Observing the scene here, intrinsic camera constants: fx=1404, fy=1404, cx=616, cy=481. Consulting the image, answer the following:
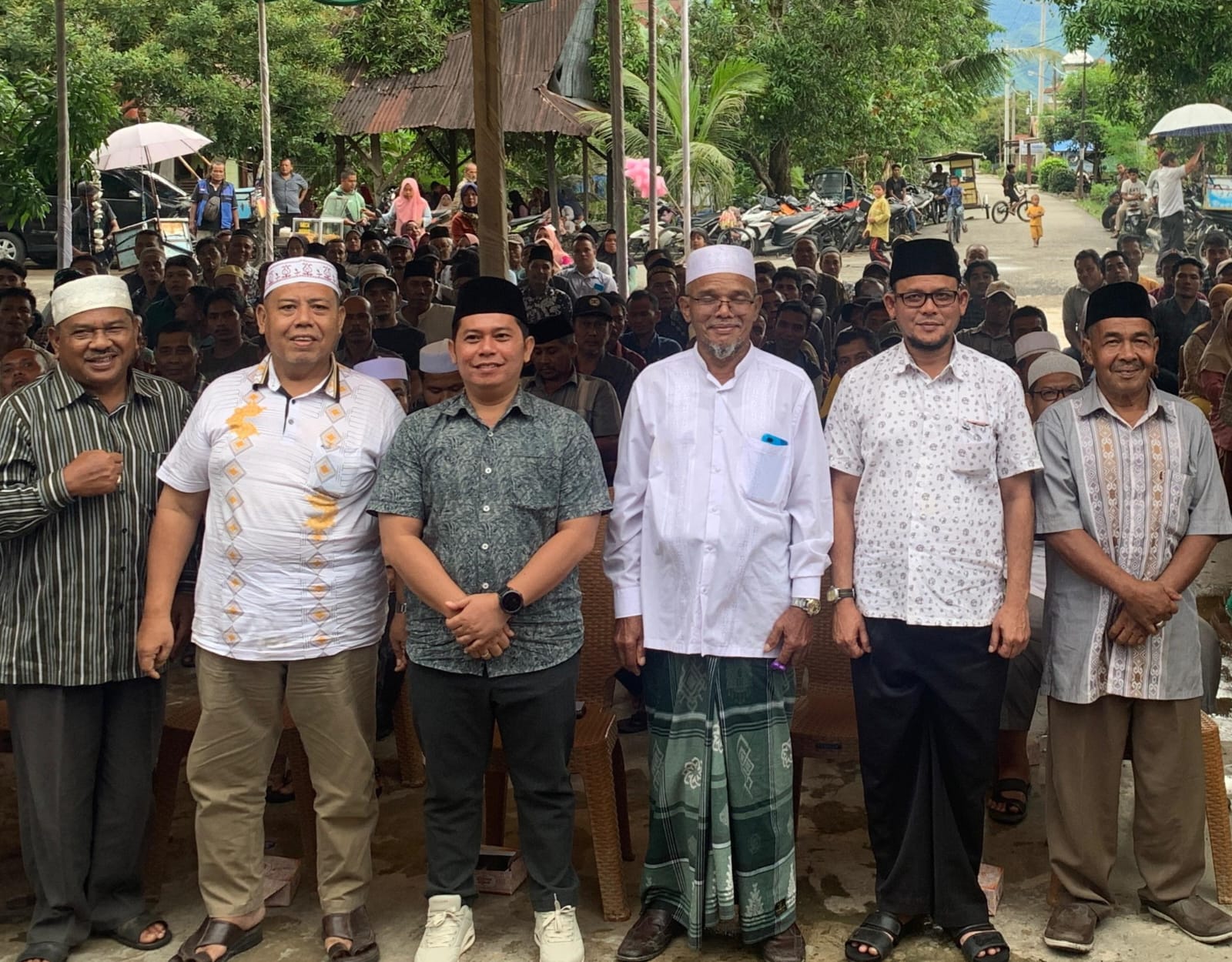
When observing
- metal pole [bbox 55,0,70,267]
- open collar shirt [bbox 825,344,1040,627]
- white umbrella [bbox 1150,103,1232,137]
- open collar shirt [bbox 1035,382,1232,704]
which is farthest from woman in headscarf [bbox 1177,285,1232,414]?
white umbrella [bbox 1150,103,1232,137]

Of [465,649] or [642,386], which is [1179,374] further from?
[465,649]

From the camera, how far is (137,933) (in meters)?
3.69

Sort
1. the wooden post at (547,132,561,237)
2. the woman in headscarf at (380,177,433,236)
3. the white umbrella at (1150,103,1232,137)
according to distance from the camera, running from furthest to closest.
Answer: the wooden post at (547,132,561,237), the white umbrella at (1150,103,1232,137), the woman in headscarf at (380,177,433,236)

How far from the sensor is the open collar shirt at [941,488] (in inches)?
137

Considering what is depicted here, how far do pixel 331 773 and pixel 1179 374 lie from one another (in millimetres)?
6186

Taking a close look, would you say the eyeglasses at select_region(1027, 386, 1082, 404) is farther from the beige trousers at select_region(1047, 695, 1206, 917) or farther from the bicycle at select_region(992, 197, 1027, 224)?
the bicycle at select_region(992, 197, 1027, 224)

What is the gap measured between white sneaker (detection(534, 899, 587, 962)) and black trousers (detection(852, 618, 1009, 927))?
80cm

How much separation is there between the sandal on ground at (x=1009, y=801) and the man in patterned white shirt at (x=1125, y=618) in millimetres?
662

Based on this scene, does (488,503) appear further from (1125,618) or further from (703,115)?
(703,115)

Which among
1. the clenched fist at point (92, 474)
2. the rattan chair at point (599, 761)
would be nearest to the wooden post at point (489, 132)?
the rattan chair at point (599, 761)

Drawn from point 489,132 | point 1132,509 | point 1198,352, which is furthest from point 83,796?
point 1198,352

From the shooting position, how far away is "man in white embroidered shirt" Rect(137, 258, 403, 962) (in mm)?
3486

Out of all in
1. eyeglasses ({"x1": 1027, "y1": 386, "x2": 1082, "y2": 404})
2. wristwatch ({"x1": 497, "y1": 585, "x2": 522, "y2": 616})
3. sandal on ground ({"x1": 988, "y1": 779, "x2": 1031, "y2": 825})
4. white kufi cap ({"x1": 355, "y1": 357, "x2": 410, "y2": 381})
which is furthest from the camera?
white kufi cap ({"x1": 355, "y1": 357, "x2": 410, "y2": 381})

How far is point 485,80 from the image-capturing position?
18.1 feet
